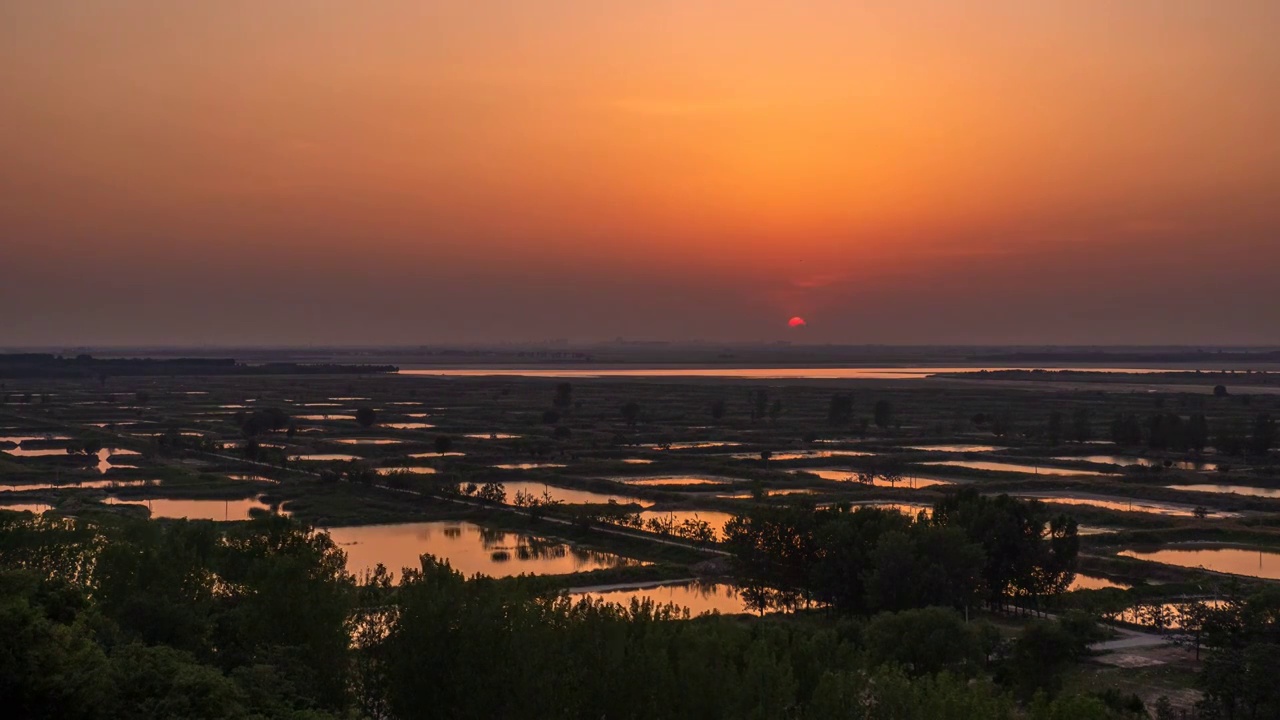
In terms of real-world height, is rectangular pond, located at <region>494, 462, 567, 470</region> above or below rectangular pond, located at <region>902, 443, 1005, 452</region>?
below

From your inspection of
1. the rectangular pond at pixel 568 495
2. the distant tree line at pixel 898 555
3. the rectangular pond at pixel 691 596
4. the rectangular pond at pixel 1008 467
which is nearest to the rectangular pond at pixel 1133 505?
the rectangular pond at pixel 1008 467

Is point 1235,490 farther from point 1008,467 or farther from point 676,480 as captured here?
point 676,480

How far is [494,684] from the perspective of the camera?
65.9 ft

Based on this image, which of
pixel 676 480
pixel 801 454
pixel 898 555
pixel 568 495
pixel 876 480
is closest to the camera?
pixel 898 555

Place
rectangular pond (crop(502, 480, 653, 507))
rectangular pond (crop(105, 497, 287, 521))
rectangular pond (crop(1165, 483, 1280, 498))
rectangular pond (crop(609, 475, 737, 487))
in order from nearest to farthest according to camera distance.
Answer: rectangular pond (crop(105, 497, 287, 521))
rectangular pond (crop(502, 480, 653, 507))
rectangular pond (crop(1165, 483, 1280, 498))
rectangular pond (crop(609, 475, 737, 487))

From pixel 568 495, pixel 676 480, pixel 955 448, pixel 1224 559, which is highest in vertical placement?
pixel 955 448

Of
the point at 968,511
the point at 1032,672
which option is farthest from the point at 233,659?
the point at 968,511

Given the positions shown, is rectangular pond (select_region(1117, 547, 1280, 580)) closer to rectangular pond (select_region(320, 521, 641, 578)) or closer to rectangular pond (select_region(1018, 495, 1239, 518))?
rectangular pond (select_region(1018, 495, 1239, 518))

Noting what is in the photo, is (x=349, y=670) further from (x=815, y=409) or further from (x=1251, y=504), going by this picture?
(x=815, y=409)

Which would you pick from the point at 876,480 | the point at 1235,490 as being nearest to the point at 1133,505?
the point at 1235,490

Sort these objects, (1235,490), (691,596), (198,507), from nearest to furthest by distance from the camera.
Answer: (691,596)
(198,507)
(1235,490)

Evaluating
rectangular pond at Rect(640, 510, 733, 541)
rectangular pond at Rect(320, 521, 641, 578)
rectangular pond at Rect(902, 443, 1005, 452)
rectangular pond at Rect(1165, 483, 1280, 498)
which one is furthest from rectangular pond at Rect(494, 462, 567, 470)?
rectangular pond at Rect(1165, 483, 1280, 498)

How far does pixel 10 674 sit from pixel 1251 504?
56487mm

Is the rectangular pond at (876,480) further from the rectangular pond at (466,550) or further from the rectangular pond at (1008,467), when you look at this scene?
the rectangular pond at (466,550)
